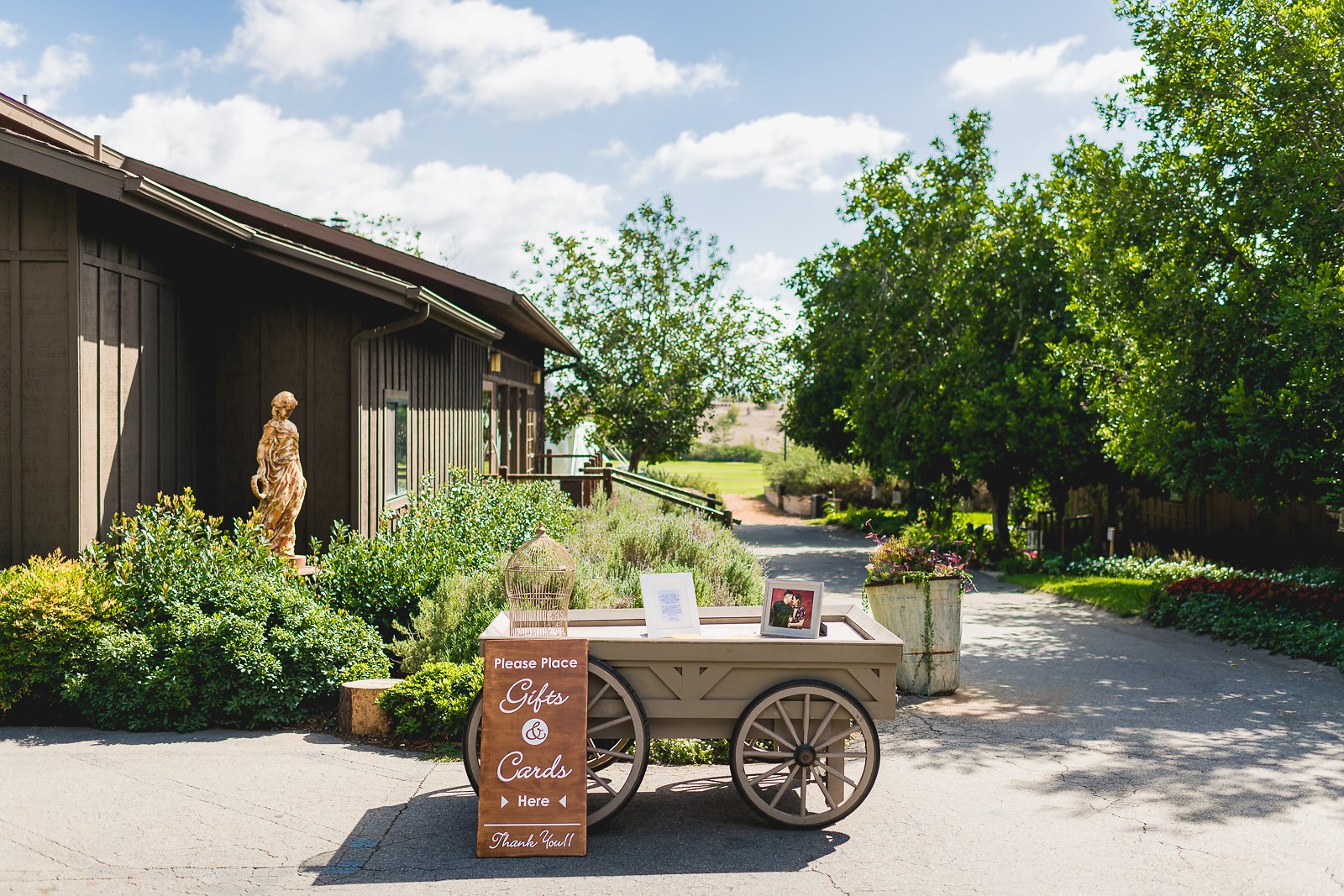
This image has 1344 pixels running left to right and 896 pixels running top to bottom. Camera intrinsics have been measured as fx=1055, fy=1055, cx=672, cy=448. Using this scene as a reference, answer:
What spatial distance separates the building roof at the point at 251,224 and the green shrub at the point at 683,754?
4755mm

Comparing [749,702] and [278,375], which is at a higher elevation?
[278,375]

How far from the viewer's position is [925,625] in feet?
28.4

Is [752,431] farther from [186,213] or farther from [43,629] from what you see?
[43,629]

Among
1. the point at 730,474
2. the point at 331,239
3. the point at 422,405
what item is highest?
the point at 331,239

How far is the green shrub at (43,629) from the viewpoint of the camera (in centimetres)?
682

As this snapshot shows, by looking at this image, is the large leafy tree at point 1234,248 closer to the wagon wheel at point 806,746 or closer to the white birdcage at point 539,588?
the wagon wheel at point 806,746

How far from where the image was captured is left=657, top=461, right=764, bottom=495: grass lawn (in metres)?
52.4

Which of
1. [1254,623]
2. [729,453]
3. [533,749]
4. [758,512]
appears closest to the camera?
[533,749]

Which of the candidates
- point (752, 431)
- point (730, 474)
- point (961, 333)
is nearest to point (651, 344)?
point (961, 333)

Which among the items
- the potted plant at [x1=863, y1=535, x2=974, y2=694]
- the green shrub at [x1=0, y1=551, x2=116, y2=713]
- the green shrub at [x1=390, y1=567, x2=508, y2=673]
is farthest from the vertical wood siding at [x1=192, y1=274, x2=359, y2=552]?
the potted plant at [x1=863, y1=535, x2=974, y2=694]

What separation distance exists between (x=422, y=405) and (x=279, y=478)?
11.2 feet

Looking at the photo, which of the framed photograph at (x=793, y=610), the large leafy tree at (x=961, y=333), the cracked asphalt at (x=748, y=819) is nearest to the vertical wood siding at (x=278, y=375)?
the cracked asphalt at (x=748, y=819)

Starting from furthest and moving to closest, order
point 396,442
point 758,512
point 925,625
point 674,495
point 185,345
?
point 758,512
point 674,495
point 396,442
point 185,345
point 925,625

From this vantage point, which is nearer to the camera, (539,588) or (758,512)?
(539,588)
